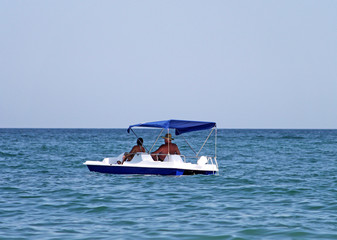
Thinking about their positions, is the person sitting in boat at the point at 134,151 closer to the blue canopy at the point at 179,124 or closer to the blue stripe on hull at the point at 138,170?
the blue stripe on hull at the point at 138,170

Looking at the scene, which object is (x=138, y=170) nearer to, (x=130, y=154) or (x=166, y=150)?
(x=130, y=154)

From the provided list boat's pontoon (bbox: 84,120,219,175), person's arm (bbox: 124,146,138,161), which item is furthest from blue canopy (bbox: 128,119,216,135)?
person's arm (bbox: 124,146,138,161)

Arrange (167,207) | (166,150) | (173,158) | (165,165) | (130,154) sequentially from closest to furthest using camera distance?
Answer: (167,207)
(165,165)
(173,158)
(166,150)
(130,154)

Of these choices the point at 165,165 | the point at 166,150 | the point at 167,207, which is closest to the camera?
the point at 167,207

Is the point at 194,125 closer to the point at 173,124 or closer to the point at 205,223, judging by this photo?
the point at 173,124

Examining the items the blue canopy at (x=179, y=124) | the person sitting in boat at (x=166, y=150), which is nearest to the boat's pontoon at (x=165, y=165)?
the blue canopy at (x=179, y=124)

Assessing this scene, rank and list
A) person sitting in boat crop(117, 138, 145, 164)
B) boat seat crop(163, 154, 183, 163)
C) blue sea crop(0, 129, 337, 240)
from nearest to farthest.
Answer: blue sea crop(0, 129, 337, 240) → boat seat crop(163, 154, 183, 163) → person sitting in boat crop(117, 138, 145, 164)

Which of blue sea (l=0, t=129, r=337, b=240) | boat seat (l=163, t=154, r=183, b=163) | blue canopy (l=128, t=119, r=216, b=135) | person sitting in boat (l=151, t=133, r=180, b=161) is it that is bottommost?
blue sea (l=0, t=129, r=337, b=240)

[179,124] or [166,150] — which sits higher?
[179,124]

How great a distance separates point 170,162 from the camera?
22.7 m

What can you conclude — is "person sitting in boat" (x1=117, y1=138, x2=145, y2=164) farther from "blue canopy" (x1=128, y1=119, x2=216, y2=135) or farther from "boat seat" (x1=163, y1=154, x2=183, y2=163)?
"boat seat" (x1=163, y1=154, x2=183, y2=163)

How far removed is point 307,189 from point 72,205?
356 inches

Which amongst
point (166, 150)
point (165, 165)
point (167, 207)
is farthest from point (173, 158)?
point (167, 207)

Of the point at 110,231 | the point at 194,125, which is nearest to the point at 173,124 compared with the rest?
the point at 194,125
